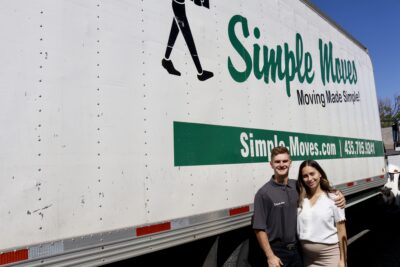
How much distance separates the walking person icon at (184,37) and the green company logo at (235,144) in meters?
0.40

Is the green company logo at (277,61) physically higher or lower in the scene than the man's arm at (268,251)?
higher

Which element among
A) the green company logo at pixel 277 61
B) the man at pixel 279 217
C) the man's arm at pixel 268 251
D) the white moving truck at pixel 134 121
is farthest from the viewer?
the green company logo at pixel 277 61

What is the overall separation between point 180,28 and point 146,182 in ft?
4.00

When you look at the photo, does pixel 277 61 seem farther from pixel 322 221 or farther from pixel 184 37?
pixel 322 221

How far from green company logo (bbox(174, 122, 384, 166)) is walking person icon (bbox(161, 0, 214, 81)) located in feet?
1.32

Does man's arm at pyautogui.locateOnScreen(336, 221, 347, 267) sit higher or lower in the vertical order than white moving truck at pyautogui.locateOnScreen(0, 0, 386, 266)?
lower

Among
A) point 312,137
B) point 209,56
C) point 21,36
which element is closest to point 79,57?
point 21,36

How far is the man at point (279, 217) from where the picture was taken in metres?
2.84

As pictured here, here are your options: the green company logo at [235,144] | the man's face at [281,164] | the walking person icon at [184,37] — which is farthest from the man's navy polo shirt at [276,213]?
the walking person icon at [184,37]

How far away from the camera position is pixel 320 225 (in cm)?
278

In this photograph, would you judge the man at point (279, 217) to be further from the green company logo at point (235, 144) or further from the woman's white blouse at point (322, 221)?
the green company logo at point (235, 144)

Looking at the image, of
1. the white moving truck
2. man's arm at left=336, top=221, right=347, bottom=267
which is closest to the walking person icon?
the white moving truck

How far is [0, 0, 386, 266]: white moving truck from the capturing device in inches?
75.7

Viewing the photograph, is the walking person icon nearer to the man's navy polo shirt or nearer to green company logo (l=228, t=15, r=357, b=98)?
green company logo (l=228, t=15, r=357, b=98)
